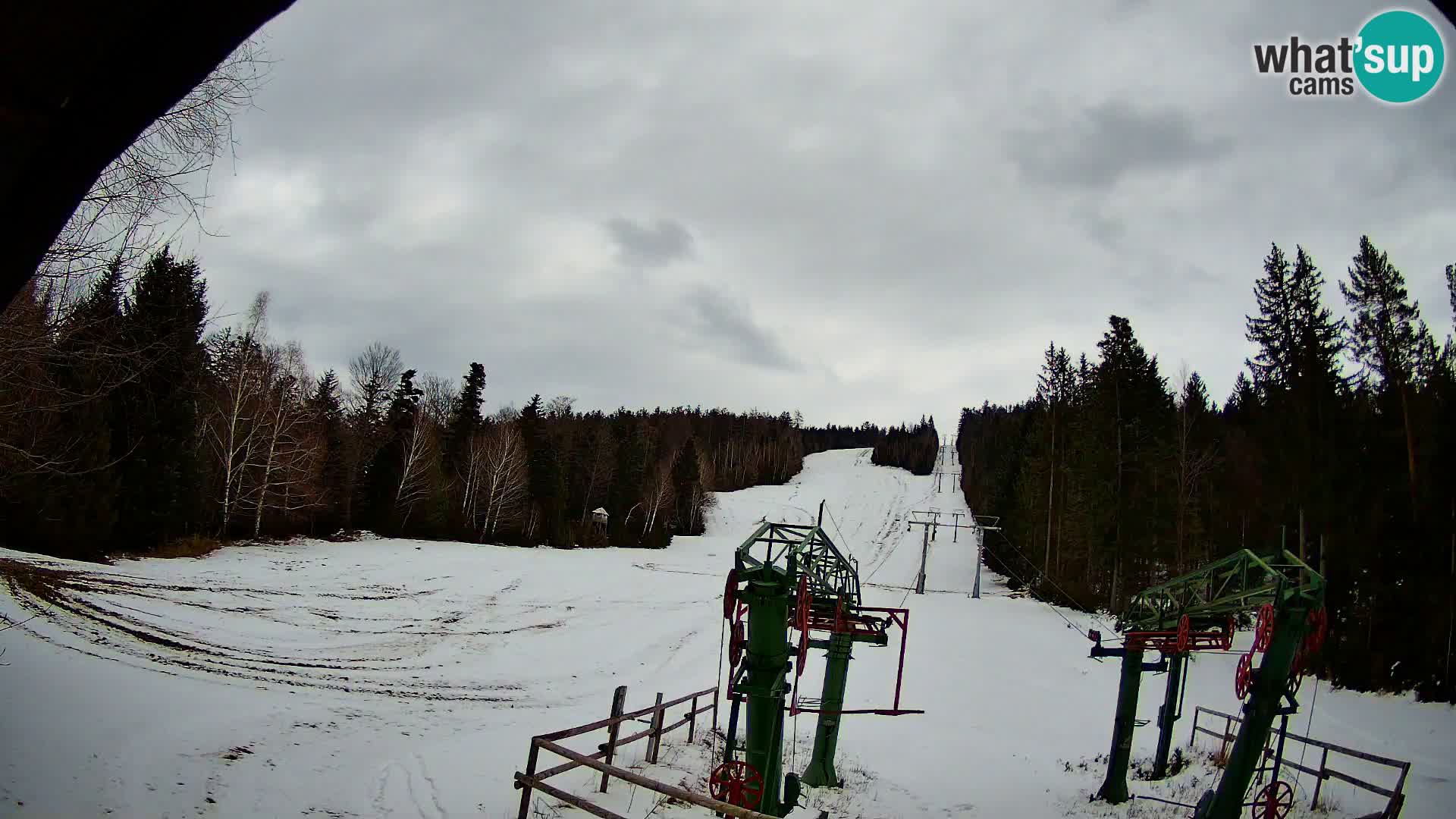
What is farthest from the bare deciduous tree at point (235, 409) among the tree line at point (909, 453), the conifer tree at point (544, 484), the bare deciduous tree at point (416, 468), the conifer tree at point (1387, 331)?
the tree line at point (909, 453)

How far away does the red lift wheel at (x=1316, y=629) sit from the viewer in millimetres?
12047

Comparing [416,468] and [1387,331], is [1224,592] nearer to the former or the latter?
[1387,331]

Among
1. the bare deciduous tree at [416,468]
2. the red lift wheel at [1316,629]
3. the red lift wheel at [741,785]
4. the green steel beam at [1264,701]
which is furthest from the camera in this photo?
the bare deciduous tree at [416,468]

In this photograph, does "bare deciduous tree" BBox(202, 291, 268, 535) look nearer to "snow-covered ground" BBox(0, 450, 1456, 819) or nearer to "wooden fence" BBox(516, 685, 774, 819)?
"snow-covered ground" BBox(0, 450, 1456, 819)

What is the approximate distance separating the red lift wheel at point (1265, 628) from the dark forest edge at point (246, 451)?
1604cm

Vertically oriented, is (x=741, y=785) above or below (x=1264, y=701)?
below

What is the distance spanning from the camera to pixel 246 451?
3750 cm

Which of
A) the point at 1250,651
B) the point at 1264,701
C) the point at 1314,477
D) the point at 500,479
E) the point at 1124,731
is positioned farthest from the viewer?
the point at 500,479

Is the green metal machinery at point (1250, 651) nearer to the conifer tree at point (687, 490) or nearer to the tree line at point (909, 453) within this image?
the conifer tree at point (687, 490)

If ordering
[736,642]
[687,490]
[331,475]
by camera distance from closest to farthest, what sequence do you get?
1. [736,642]
2. [331,475]
3. [687,490]

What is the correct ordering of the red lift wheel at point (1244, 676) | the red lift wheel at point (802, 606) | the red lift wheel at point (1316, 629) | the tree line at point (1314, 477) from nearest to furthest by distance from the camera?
1. the red lift wheel at point (802, 606)
2. the red lift wheel at point (1316, 629)
3. the red lift wheel at point (1244, 676)
4. the tree line at point (1314, 477)

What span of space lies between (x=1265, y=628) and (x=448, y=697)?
18.2 m

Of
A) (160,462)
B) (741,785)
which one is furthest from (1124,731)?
(160,462)

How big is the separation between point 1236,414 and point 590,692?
5409cm
